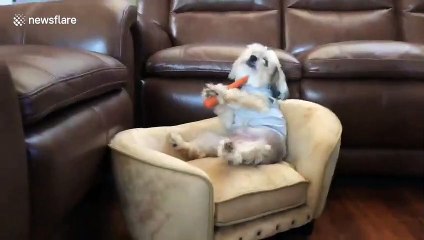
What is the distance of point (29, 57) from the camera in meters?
1.11

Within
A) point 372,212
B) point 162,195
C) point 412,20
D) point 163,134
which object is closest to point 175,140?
point 163,134

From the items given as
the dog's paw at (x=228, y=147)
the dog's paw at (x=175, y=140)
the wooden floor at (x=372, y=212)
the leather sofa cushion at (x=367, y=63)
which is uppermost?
the leather sofa cushion at (x=367, y=63)

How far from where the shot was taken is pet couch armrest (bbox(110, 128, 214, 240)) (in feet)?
3.64

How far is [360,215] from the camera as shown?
1683mm

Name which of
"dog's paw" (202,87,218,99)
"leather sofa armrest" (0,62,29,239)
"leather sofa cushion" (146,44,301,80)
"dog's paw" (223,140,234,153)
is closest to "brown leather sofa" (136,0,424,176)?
"leather sofa cushion" (146,44,301,80)

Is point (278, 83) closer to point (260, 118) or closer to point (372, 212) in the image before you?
point (260, 118)

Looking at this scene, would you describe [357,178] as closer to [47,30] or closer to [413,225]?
[413,225]

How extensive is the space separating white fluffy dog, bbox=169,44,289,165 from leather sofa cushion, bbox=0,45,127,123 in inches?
10.8

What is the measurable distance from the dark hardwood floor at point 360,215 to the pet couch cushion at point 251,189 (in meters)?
0.22

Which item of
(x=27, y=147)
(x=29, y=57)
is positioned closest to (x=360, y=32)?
(x=29, y=57)

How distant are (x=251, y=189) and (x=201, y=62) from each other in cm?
68

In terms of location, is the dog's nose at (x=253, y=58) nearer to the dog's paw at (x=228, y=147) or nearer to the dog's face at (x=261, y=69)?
the dog's face at (x=261, y=69)

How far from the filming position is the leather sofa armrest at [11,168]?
2.79ft

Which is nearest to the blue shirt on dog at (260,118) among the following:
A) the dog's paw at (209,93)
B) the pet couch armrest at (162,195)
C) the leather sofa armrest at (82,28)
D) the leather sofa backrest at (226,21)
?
the dog's paw at (209,93)
